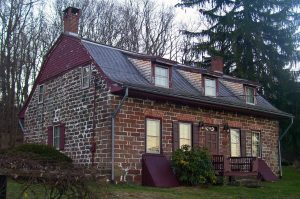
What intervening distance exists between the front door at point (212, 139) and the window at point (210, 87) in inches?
66.7

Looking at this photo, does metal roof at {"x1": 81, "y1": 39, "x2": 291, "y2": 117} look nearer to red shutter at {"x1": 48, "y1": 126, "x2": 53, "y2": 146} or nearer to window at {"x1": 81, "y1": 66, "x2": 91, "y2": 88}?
window at {"x1": 81, "y1": 66, "x2": 91, "y2": 88}

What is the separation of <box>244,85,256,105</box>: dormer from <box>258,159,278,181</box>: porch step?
10.6 feet

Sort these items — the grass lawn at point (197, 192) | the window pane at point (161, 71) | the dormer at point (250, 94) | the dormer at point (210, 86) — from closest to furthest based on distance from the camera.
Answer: the grass lawn at point (197, 192), the window pane at point (161, 71), the dormer at point (210, 86), the dormer at point (250, 94)

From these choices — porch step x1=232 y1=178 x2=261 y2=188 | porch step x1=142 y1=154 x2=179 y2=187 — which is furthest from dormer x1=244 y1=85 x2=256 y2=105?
porch step x1=142 y1=154 x2=179 y2=187

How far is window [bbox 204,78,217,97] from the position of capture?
22031mm

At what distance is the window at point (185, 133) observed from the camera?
20.0 meters

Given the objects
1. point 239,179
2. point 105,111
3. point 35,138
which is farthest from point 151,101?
point 35,138

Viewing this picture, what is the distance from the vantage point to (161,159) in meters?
18.6

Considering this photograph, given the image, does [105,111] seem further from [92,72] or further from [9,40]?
[9,40]

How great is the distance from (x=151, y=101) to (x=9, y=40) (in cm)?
1653

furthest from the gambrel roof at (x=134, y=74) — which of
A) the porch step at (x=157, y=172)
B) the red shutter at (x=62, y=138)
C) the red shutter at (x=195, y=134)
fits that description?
the red shutter at (x=62, y=138)

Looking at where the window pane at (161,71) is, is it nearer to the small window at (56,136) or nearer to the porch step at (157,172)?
the porch step at (157,172)

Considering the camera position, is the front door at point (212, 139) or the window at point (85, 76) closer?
the window at point (85, 76)

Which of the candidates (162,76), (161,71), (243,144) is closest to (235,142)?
(243,144)
